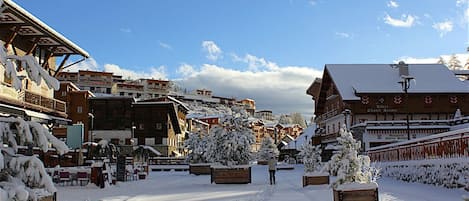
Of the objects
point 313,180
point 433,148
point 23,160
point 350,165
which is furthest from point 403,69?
point 23,160

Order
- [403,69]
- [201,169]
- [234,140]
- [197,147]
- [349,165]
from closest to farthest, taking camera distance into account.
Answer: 1. [349,165]
2. [234,140]
3. [201,169]
4. [197,147]
5. [403,69]

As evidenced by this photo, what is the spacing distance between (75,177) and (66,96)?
40.7 m

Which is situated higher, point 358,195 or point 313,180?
point 358,195

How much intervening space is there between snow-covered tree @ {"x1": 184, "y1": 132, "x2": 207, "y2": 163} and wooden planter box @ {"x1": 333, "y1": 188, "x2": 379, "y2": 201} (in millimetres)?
28203

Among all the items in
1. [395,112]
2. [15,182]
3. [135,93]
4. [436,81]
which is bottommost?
[15,182]

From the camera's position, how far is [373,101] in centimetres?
5062

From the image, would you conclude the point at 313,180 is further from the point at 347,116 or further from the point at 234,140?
the point at 347,116

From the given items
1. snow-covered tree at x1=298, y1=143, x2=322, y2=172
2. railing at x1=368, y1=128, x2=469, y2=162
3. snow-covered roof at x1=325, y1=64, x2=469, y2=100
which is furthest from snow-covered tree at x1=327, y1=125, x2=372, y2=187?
snow-covered roof at x1=325, y1=64, x2=469, y2=100

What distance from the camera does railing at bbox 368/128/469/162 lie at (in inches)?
677

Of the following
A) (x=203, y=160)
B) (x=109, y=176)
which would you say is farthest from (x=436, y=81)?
(x=109, y=176)

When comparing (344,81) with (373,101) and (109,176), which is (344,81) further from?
(109,176)

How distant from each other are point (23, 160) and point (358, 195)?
8298 millimetres

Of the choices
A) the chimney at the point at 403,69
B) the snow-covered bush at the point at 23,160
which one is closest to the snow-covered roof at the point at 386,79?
the chimney at the point at 403,69

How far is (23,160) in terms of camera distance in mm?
5211
